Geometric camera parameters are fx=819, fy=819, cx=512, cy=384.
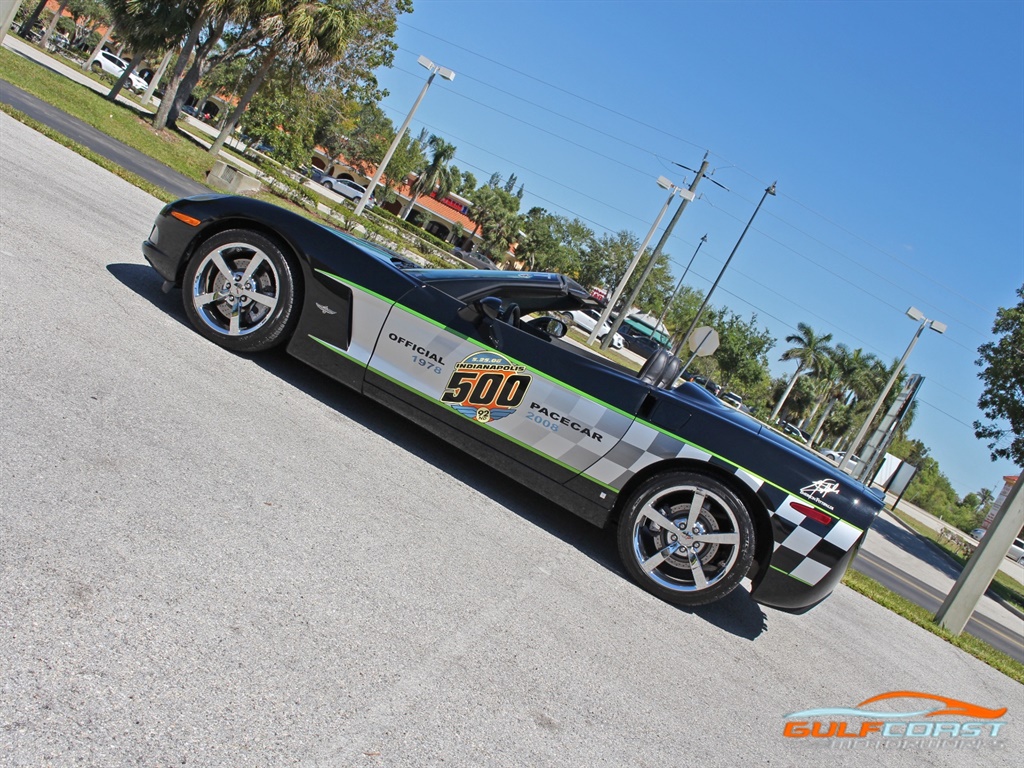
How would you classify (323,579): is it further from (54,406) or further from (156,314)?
→ (156,314)

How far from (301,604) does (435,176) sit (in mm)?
84605

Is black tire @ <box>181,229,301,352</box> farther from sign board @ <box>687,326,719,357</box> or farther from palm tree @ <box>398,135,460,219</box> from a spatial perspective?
palm tree @ <box>398,135,460,219</box>

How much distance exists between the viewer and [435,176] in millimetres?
84125

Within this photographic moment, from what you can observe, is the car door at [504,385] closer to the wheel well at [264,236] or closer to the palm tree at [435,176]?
the wheel well at [264,236]

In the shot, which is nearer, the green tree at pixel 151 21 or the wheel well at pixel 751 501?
the wheel well at pixel 751 501

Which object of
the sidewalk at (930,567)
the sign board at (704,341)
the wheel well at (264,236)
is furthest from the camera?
the sidewalk at (930,567)

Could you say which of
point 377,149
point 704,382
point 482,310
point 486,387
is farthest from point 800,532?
point 377,149

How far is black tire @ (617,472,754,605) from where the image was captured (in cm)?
422

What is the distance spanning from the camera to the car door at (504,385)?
449cm

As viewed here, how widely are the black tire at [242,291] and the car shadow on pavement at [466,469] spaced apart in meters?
0.16

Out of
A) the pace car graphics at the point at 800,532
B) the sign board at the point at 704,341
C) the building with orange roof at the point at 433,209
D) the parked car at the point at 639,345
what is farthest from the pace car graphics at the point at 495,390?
the building with orange roof at the point at 433,209

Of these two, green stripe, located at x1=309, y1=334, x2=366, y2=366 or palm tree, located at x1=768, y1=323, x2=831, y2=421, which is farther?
palm tree, located at x1=768, y1=323, x2=831, y2=421

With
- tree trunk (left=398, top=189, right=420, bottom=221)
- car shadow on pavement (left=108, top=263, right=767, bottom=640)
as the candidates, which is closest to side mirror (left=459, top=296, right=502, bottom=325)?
car shadow on pavement (left=108, top=263, right=767, bottom=640)

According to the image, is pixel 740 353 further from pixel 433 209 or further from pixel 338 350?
pixel 338 350
